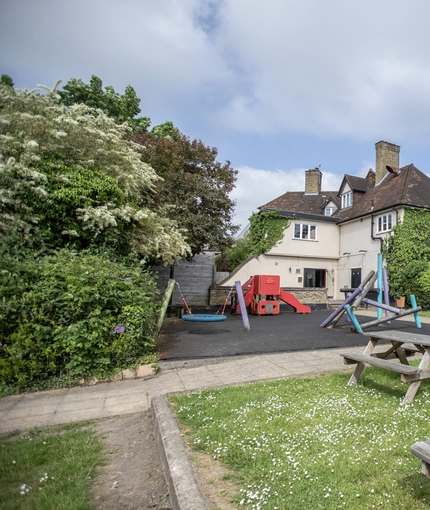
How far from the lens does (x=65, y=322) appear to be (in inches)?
213

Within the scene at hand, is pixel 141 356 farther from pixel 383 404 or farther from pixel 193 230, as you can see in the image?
pixel 193 230

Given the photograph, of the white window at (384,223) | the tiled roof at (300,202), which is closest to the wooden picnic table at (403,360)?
the white window at (384,223)

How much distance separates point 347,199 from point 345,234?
11.0ft

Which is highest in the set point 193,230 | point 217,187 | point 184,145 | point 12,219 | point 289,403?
point 184,145

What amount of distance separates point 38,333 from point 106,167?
20.5 ft

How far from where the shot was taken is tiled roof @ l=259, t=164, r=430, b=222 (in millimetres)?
21109

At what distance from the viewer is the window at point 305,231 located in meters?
24.5

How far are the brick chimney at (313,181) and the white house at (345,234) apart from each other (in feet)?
14.9

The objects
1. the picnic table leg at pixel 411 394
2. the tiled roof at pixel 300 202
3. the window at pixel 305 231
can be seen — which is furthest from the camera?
the tiled roof at pixel 300 202

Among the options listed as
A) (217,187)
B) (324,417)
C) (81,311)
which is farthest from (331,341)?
(217,187)

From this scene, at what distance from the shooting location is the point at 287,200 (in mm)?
30781

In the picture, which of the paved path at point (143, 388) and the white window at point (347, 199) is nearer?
the paved path at point (143, 388)

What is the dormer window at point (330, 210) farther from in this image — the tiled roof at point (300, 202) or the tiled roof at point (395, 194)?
the tiled roof at point (395, 194)

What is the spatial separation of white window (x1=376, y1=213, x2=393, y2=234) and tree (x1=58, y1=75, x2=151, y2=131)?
16.7 meters
